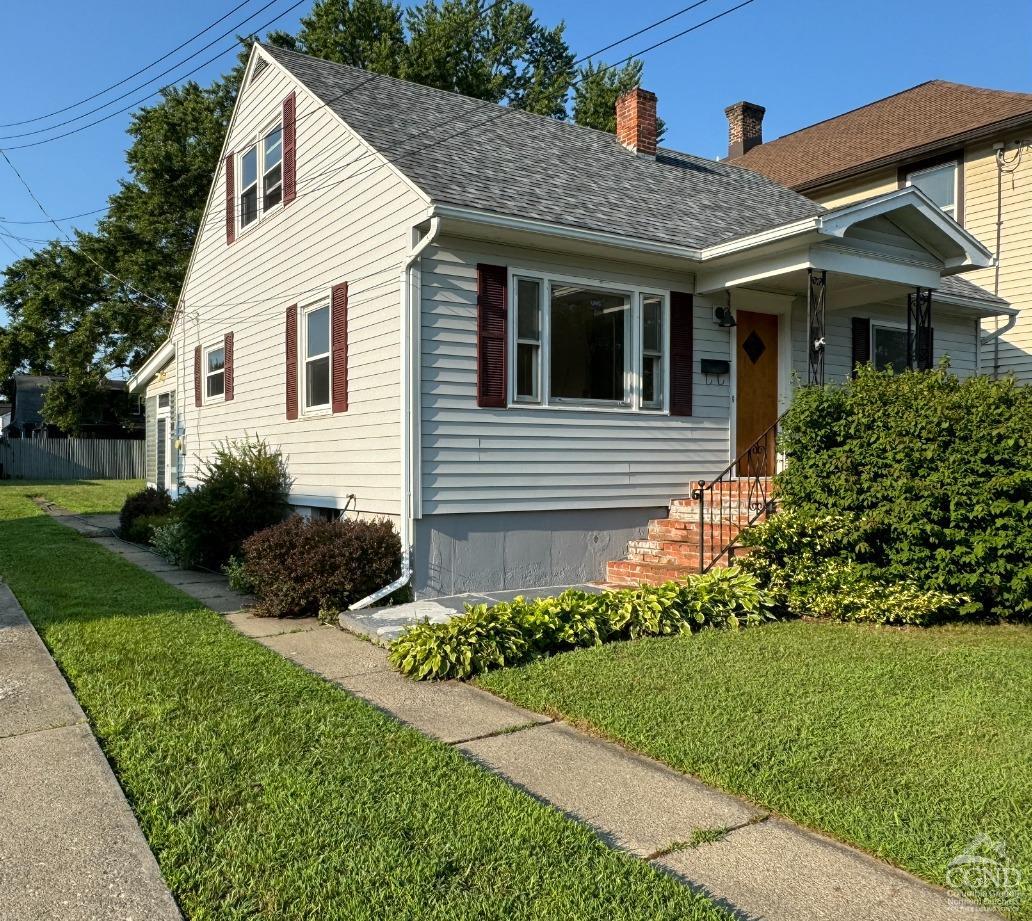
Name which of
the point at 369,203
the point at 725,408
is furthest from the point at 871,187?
the point at 369,203

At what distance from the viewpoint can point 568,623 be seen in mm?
6555

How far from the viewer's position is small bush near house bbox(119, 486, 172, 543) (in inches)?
551

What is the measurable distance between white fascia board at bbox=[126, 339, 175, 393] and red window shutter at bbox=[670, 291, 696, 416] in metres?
10.1

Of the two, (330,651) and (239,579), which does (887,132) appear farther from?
(330,651)

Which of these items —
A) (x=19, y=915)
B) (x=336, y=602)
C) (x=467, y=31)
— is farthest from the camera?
(x=467, y=31)

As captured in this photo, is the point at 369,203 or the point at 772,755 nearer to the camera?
the point at 772,755

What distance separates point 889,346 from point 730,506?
517cm

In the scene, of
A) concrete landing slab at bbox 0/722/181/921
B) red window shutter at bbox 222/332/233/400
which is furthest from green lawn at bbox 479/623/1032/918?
red window shutter at bbox 222/332/233/400

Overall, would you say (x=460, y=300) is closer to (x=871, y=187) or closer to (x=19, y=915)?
(x=19, y=915)

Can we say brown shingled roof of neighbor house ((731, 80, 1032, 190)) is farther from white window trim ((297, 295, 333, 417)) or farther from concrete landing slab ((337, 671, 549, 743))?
concrete landing slab ((337, 671, 549, 743))

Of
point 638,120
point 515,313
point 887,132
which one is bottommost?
point 515,313

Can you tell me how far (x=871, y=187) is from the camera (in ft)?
56.7

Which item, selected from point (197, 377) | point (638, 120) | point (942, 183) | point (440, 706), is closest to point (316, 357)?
point (197, 377)

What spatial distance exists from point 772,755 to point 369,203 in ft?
23.5
